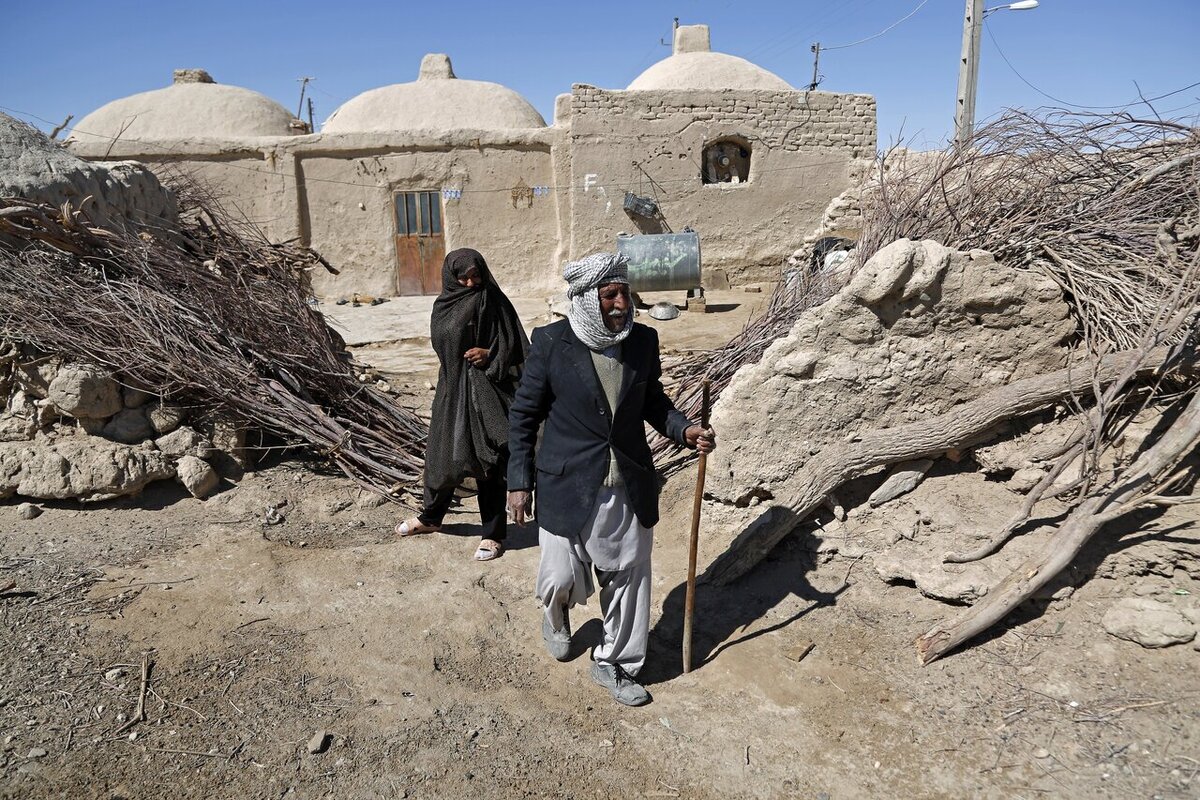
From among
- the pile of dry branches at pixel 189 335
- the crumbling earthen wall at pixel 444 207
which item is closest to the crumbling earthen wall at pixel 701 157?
the crumbling earthen wall at pixel 444 207

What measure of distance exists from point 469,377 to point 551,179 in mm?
8425

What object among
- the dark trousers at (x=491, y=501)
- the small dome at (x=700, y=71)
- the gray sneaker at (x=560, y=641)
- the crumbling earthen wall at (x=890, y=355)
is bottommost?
the gray sneaker at (x=560, y=641)

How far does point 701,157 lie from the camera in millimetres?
11195

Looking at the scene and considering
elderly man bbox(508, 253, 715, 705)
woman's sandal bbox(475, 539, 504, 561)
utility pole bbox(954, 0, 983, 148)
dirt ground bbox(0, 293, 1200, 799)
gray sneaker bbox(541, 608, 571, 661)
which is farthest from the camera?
utility pole bbox(954, 0, 983, 148)

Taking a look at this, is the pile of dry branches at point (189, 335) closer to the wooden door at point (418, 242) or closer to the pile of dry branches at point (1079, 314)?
the pile of dry branches at point (1079, 314)

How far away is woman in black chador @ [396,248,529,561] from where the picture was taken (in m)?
3.65

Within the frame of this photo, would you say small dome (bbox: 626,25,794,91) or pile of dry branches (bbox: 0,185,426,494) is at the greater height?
small dome (bbox: 626,25,794,91)

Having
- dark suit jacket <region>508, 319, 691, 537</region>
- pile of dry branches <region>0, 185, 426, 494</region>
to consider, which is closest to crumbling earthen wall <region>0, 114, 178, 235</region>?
pile of dry branches <region>0, 185, 426, 494</region>

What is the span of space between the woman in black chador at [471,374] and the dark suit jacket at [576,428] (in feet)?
3.23

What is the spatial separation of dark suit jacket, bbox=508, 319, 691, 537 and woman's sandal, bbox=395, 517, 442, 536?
145cm

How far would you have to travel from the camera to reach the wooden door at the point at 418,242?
460 inches

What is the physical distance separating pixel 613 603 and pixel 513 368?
1379 millimetres

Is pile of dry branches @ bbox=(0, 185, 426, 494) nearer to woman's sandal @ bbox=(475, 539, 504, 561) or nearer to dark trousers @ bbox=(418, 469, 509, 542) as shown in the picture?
dark trousers @ bbox=(418, 469, 509, 542)

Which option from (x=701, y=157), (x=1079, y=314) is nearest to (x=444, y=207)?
(x=701, y=157)
